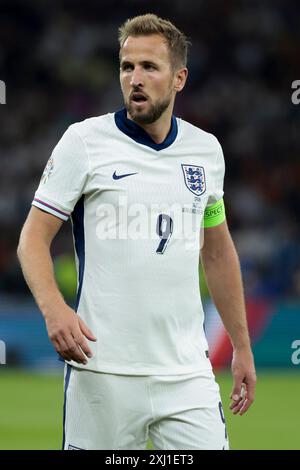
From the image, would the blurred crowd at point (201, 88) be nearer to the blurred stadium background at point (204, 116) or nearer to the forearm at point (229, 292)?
the blurred stadium background at point (204, 116)

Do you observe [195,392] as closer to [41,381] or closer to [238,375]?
[238,375]

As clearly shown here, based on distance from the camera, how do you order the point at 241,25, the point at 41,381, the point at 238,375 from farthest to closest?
1. the point at 241,25
2. the point at 41,381
3. the point at 238,375

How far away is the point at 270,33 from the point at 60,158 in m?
16.0

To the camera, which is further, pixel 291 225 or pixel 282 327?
pixel 291 225

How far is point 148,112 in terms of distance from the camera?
448cm

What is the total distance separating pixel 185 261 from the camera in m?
4.43

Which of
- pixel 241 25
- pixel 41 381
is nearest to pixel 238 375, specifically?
pixel 41 381

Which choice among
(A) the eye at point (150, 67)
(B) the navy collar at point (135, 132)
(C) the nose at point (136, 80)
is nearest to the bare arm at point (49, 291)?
(B) the navy collar at point (135, 132)

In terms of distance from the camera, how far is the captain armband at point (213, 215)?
4766 millimetres

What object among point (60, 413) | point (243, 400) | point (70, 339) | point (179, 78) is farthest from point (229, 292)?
point (60, 413)

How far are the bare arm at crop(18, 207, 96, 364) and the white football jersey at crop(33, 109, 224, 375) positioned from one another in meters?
0.08

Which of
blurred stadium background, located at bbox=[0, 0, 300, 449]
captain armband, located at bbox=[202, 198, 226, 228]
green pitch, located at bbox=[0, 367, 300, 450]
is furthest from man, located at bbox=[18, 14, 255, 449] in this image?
blurred stadium background, located at bbox=[0, 0, 300, 449]

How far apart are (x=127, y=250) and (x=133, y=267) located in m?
0.07

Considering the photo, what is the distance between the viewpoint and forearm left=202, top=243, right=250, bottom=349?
15.8ft
